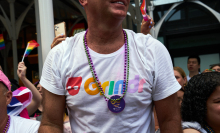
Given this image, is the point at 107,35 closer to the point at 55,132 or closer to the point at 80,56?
the point at 80,56

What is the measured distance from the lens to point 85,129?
1.39m

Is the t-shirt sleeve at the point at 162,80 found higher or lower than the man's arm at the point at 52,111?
higher

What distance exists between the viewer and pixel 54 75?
141cm

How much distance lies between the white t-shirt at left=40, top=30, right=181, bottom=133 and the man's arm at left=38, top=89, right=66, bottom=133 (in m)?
0.03

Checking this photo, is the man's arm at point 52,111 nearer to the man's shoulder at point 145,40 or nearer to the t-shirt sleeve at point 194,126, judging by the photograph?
the man's shoulder at point 145,40

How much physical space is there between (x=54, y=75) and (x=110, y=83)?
0.30 meters

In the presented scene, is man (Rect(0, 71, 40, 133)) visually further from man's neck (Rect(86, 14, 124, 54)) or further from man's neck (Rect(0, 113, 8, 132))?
man's neck (Rect(86, 14, 124, 54))

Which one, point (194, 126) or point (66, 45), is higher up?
point (66, 45)

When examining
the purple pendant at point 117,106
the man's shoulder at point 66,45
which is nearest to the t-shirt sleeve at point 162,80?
the purple pendant at point 117,106

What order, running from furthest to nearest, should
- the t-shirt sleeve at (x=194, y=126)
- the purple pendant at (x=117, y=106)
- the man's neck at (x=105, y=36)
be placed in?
the t-shirt sleeve at (x=194, y=126) → the man's neck at (x=105, y=36) → the purple pendant at (x=117, y=106)

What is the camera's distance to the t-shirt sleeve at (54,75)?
4.62 feet

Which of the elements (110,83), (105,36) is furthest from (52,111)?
(105,36)

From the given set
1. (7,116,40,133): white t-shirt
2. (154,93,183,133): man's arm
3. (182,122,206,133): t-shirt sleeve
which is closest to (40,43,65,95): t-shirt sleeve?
(154,93,183,133): man's arm

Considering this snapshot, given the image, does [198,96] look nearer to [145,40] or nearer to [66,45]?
[145,40]
